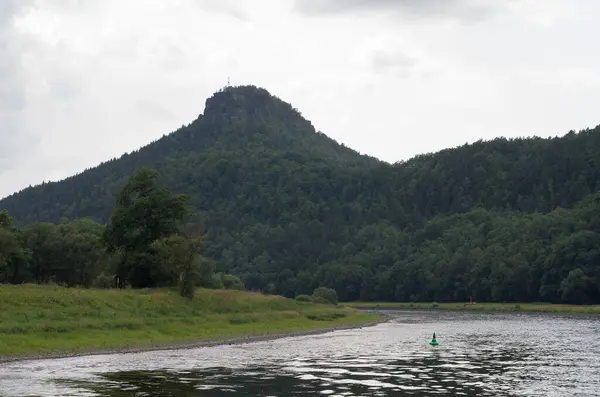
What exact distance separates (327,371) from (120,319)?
33.6m

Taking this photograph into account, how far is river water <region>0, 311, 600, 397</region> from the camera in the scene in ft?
162

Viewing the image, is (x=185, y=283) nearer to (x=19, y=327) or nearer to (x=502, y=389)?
(x=19, y=327)

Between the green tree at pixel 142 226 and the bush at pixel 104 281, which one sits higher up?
the green tree at pixel 142 226

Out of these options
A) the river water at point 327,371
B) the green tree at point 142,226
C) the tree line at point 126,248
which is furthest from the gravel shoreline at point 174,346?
the green tree at point 142,226

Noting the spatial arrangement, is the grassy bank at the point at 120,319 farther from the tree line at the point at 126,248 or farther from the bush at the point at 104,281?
the bush at the point at 104,281

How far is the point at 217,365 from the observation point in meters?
64.4

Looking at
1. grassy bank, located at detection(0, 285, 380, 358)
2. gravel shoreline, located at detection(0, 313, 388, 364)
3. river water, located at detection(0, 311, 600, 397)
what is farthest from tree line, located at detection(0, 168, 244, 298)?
river water, located at detection(0, 311, 600, 397)

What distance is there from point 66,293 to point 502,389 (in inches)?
2142

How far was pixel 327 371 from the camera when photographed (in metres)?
59.8

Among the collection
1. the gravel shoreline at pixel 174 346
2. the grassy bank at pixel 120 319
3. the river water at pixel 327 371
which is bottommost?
the river water at pixel 327 371

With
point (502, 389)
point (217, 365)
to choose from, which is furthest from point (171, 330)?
point (502, 389)

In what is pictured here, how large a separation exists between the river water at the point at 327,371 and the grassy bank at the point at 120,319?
569cm

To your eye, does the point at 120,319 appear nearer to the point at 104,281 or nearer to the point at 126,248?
the point at 126,248

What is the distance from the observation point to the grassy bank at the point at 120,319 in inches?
2918
